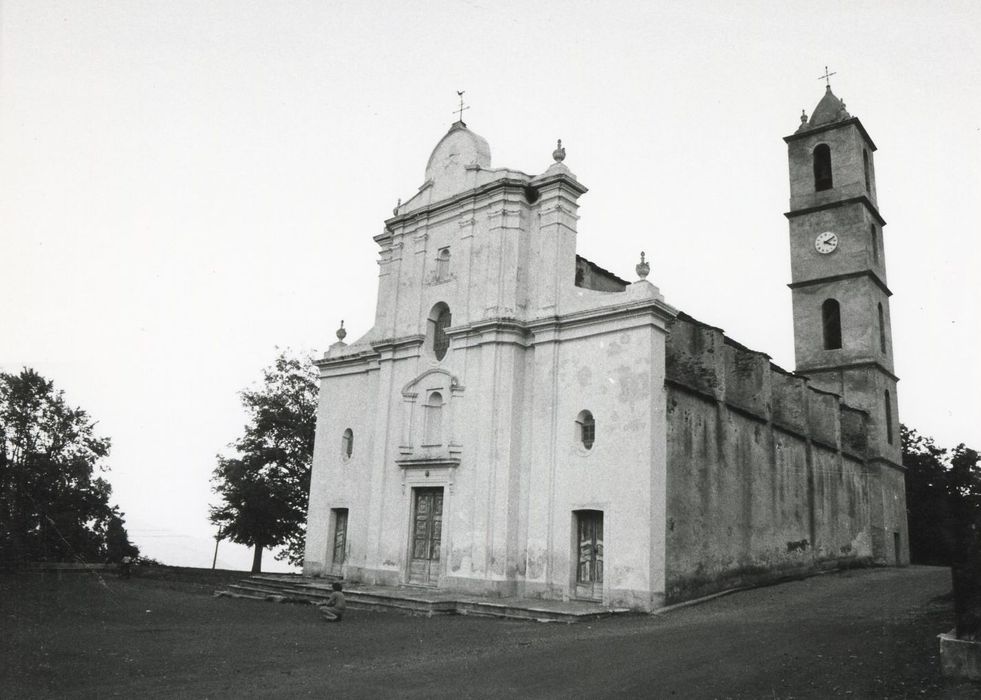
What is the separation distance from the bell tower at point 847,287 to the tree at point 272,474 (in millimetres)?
21856

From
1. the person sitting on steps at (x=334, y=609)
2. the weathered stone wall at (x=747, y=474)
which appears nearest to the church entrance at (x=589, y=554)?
the weathered stone wall at (x=747, y=474)

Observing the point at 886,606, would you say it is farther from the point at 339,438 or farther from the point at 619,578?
the point at 339,438

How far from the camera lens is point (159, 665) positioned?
10.9m

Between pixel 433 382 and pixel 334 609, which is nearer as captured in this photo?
pixel 334 609

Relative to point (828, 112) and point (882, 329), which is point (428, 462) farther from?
point (828, 112)

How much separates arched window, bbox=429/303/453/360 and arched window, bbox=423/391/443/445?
1.27 m

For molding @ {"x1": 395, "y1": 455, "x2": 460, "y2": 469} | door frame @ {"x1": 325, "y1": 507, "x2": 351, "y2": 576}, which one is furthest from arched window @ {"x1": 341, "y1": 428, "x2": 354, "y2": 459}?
molding @ {"x1": 395, "y1": 455, "x2": 460, "y2": 469}

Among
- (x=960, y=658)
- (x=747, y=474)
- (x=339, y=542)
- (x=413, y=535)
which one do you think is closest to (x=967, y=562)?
(x=960, y=658)

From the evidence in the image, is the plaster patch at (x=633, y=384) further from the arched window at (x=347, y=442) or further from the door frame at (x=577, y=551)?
the arched window at (x=347, y=442)

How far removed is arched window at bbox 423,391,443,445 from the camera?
22.4 m

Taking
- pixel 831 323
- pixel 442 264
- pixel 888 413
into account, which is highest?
pixel 831 323

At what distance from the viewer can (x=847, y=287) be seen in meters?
33.2

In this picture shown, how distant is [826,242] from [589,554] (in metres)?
21.5

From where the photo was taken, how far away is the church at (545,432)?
738 inches
